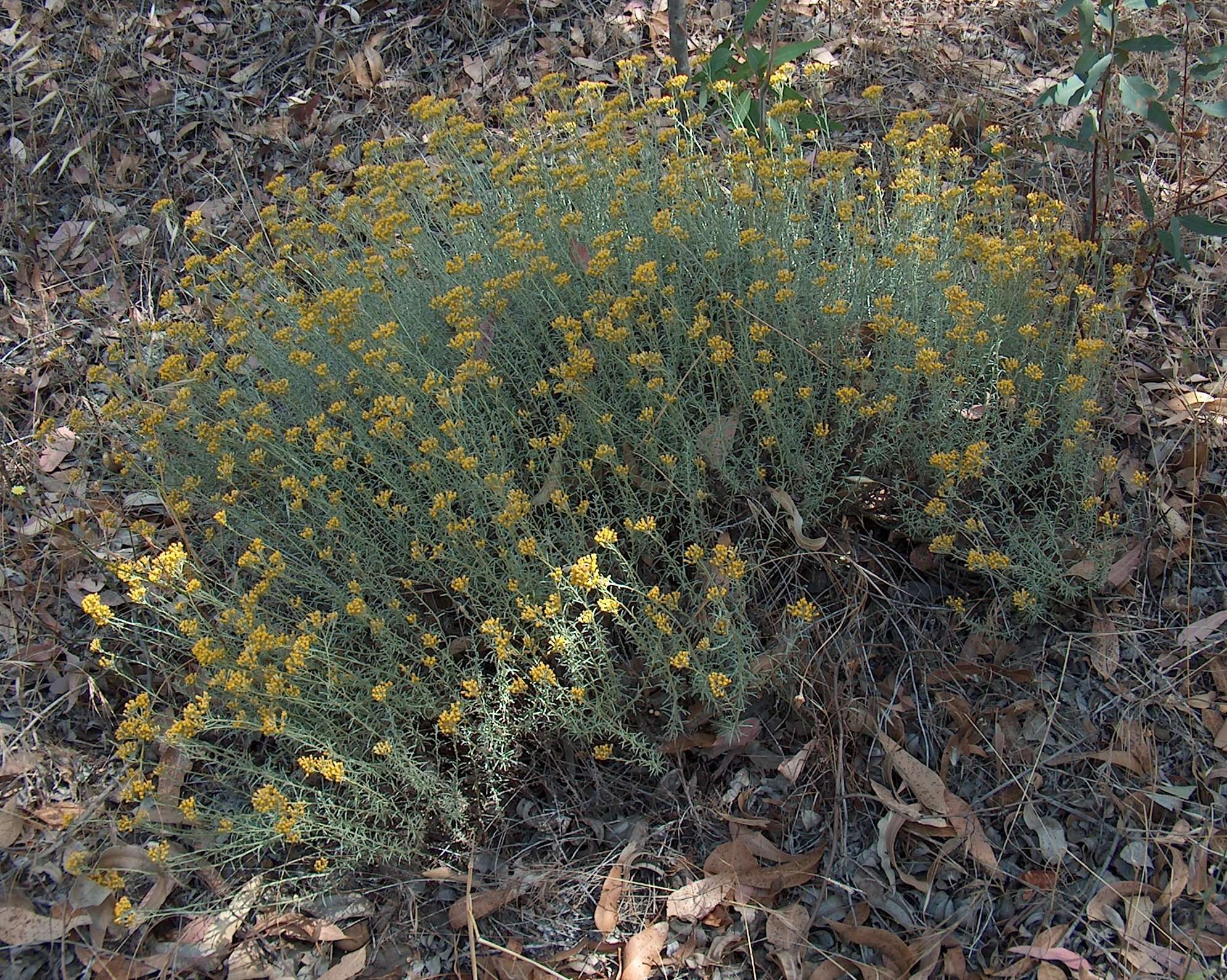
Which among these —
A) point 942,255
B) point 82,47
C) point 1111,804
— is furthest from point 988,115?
point 82,47

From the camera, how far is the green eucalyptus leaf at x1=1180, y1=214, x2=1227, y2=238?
322cm

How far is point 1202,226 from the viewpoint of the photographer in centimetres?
328

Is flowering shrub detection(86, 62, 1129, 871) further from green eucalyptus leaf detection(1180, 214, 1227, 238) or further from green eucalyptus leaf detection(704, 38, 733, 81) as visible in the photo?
green eucalyptus leaf detection(704, 38, 733, 81)

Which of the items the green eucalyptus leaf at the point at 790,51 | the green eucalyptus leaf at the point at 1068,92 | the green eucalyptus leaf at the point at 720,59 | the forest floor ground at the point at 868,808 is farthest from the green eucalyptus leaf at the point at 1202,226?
the green eucalyptus leaf at the point at 720,59

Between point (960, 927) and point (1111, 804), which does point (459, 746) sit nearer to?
point (960, 927)

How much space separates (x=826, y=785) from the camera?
2.68 m

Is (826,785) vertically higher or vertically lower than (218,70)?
lower

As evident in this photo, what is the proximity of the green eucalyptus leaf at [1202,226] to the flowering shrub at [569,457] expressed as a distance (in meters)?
0.43

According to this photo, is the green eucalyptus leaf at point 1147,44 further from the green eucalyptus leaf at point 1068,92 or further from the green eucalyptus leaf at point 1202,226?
the green eucalyptus leaf at point 1202,226

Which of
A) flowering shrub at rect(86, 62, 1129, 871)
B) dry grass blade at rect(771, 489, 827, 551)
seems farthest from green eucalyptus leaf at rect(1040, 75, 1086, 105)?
dry grass blade at rect(771, 489, 827, 551)

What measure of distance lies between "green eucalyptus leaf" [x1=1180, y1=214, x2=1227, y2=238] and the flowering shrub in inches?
17.0

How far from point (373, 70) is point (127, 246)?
70.0 inches

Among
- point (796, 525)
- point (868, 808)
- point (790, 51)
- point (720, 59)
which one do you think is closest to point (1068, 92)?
point (790, 51)

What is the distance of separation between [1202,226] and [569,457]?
235 centimetres
